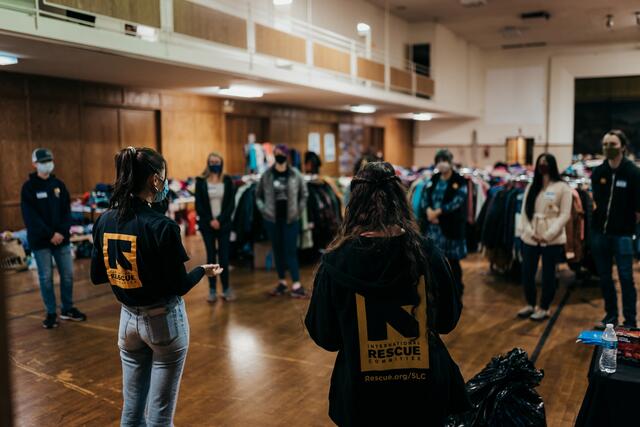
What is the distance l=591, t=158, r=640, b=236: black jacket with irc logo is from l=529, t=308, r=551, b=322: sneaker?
3.56 ft

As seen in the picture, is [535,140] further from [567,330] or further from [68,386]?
[68,386]

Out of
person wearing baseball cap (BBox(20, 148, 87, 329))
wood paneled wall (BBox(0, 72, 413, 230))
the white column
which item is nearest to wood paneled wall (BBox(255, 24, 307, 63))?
the white column

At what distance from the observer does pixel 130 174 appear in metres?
2.40

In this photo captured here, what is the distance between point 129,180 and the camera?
2393 mm

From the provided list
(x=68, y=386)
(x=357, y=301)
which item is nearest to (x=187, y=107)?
(x=68, y=386)

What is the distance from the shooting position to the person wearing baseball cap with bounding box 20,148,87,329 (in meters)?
5.03

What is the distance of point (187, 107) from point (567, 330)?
334 inches

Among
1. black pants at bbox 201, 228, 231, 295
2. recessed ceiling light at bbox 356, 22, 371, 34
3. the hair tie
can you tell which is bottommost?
black pants at bbox 201, 228, 231, 295

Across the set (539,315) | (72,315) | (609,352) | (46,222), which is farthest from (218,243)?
(609,352)

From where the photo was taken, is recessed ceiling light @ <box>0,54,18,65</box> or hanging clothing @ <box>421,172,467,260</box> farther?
recessed ceiling light @ <box>0,54,18,65</box>

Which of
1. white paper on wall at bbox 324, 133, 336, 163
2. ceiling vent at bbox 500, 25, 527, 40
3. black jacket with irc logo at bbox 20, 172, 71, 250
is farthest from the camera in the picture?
ceiling vent at bbox 500, 25, 527, 40

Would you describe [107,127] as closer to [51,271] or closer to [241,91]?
[241,91]

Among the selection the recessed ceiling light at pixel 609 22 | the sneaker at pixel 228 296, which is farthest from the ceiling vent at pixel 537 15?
the sneaker at pixel 228 296

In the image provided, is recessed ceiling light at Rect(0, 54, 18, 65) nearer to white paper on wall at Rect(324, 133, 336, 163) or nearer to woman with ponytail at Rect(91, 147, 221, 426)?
woman with ponytail at Rect(91, 147, 221, 426)
